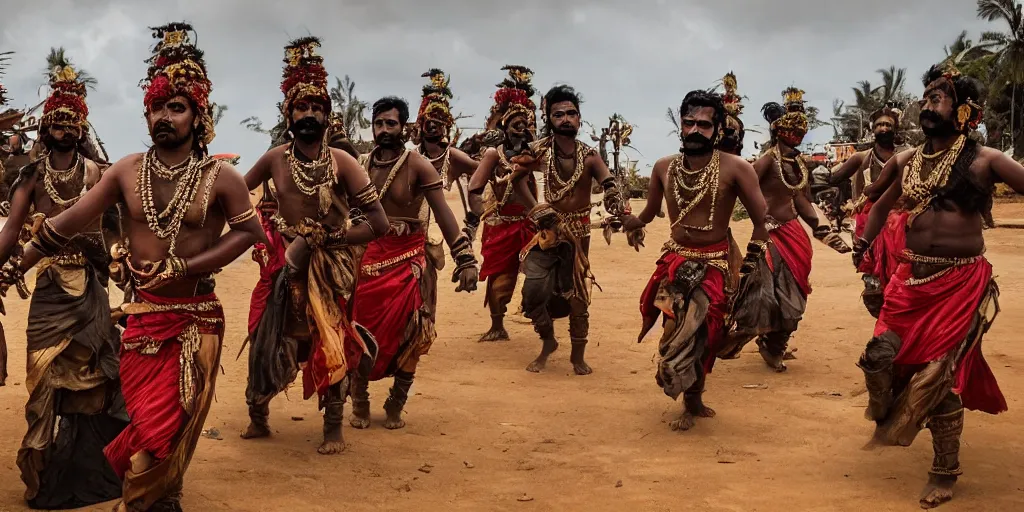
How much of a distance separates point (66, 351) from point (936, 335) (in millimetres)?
4758

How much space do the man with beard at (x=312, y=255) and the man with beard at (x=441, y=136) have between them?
8.38ft

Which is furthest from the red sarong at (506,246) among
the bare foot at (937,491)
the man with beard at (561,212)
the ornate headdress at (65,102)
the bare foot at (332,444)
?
the bare foot at (937,491)

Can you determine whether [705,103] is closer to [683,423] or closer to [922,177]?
[922,177]

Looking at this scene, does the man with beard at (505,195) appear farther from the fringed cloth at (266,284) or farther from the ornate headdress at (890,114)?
the ornate headdress at (890,114)

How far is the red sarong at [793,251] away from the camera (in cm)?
916

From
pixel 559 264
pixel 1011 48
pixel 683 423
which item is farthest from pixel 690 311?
pixel 1011 48

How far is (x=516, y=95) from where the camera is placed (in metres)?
10.2

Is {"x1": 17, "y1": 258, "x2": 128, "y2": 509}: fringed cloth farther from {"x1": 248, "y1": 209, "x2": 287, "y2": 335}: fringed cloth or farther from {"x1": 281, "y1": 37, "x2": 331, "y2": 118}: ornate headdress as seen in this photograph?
{"x1": 281, "y1": 37, "x2": 331, "y2": 118}: ornate headdress

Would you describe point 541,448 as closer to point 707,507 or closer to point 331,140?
point 707,507

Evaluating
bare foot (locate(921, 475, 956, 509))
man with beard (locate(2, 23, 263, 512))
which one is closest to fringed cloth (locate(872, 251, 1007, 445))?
bare foot (locate(921, 475, 956, 509))

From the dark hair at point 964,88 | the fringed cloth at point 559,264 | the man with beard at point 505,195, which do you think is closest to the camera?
the dark hair at point 964,88

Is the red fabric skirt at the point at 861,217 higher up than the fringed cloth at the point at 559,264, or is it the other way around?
the red fabric skirt at the point at 861,217

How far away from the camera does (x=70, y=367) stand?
18.3ft

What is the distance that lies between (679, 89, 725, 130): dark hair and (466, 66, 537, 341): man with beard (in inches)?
100
